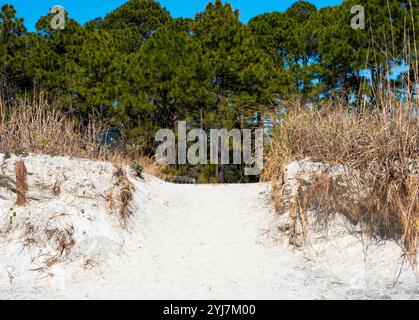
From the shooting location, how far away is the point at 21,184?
5.42 metres

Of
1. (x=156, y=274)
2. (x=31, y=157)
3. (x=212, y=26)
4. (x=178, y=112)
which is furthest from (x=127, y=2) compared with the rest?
(x=156, y=274)

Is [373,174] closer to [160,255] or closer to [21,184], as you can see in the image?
[160,255]

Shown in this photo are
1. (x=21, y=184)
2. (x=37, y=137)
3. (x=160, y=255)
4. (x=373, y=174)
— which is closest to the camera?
(x=373, y=174)

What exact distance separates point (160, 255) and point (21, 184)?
2.15m

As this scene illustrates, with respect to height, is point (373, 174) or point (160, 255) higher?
point (373, 174)

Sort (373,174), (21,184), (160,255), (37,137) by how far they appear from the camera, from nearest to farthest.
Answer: (373,174), (160,255), (21,184), (37,137)

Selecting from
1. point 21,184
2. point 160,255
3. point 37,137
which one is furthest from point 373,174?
point 37,137

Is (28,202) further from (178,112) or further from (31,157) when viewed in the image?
(178,112)

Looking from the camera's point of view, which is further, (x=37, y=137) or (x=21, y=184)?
(x=37, y=137)

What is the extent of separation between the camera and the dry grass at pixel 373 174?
4.66 metres

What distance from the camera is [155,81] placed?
13.1 metres

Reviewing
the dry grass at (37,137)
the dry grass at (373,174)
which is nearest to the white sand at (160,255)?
the dry grass at (373,174)

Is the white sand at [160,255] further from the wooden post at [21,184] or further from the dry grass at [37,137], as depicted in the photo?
the dry grass at [37,137]
